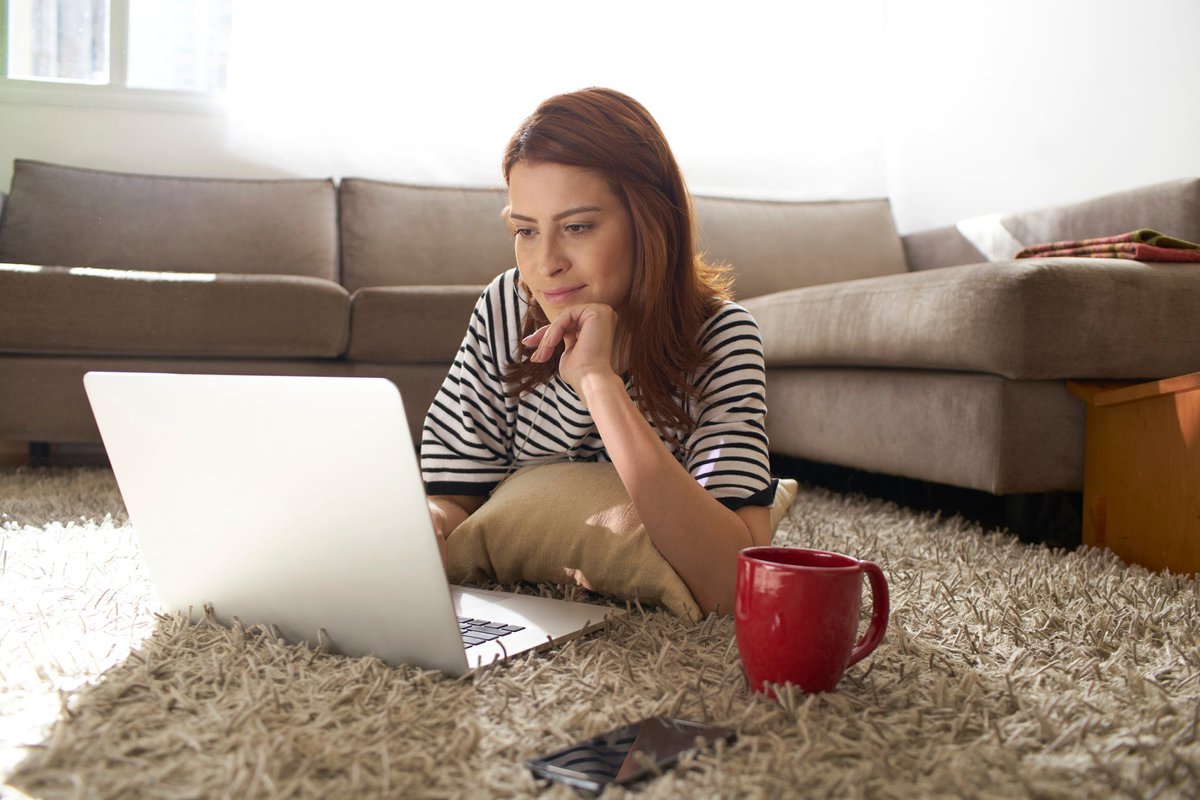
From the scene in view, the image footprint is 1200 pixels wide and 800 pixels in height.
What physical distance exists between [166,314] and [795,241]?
193cm

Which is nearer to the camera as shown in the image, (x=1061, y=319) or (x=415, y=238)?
(x=1061, y=319)

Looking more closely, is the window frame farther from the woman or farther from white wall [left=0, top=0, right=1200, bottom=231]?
the woman

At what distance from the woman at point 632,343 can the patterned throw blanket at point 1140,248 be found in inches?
32.2

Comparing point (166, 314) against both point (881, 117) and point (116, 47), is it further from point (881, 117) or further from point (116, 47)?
point (881, 117)

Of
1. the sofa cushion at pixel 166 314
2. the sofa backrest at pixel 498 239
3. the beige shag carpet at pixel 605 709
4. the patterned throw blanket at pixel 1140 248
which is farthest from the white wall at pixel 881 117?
the beige shag carpet at pixel 605 709

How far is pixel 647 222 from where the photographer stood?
110cm

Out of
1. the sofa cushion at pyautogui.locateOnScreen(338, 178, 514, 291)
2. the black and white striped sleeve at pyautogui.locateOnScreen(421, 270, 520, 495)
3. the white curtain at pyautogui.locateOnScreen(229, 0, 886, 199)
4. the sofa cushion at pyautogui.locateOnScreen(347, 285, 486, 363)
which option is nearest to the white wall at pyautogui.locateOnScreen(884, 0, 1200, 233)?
the white curtain at pyautogui.locateOnScreen(229, 0, 886, 199)

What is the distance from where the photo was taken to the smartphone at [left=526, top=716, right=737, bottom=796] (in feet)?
2.01

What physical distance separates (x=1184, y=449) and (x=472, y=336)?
967mm

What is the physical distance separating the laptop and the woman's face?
370mm

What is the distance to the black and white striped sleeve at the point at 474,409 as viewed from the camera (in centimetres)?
125

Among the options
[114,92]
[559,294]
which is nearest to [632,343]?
[559,294]

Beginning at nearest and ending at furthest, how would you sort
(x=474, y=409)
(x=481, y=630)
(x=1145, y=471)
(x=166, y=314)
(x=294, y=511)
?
(x=294, y=511), (x=481, y=630), (x=474, y=409), (x=1145, y=471), (x=166, y=314)

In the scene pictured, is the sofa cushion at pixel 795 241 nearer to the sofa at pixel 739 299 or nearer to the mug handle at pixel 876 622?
the sofa at pixel 739 299
